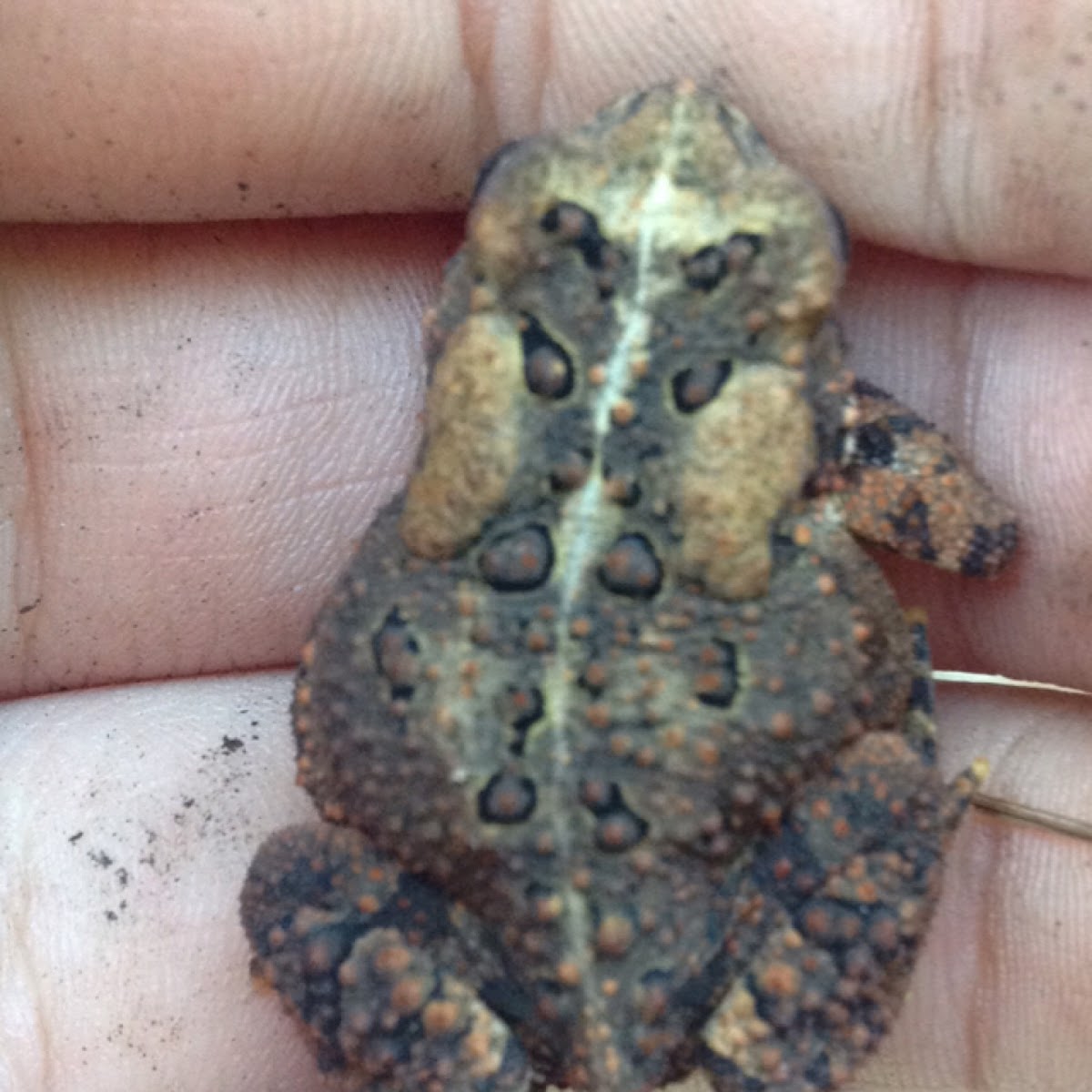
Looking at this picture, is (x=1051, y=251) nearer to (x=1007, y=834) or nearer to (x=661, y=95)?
(x=661, y=95)

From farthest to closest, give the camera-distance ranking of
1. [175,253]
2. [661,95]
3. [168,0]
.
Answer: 1. [175,253]
2. [168,0]
3. [661,95]

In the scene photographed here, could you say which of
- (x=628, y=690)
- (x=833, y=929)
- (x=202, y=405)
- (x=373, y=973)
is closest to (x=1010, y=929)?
(x=833, y=929)

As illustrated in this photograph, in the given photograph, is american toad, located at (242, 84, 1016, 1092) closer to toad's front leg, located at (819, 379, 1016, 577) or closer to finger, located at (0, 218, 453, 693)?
toad's front leg, located at (819, 379, 1016, 577)

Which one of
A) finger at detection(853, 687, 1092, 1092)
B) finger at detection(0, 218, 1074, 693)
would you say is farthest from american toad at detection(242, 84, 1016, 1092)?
finger at detection(0, 218, 1074, 693)

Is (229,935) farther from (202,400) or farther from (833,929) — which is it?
(833,929)

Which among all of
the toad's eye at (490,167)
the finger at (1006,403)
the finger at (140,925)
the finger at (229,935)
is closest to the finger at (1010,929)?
the finger at (229,935)

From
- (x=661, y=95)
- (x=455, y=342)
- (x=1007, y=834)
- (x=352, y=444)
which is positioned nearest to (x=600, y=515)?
(x=455, y=342)
